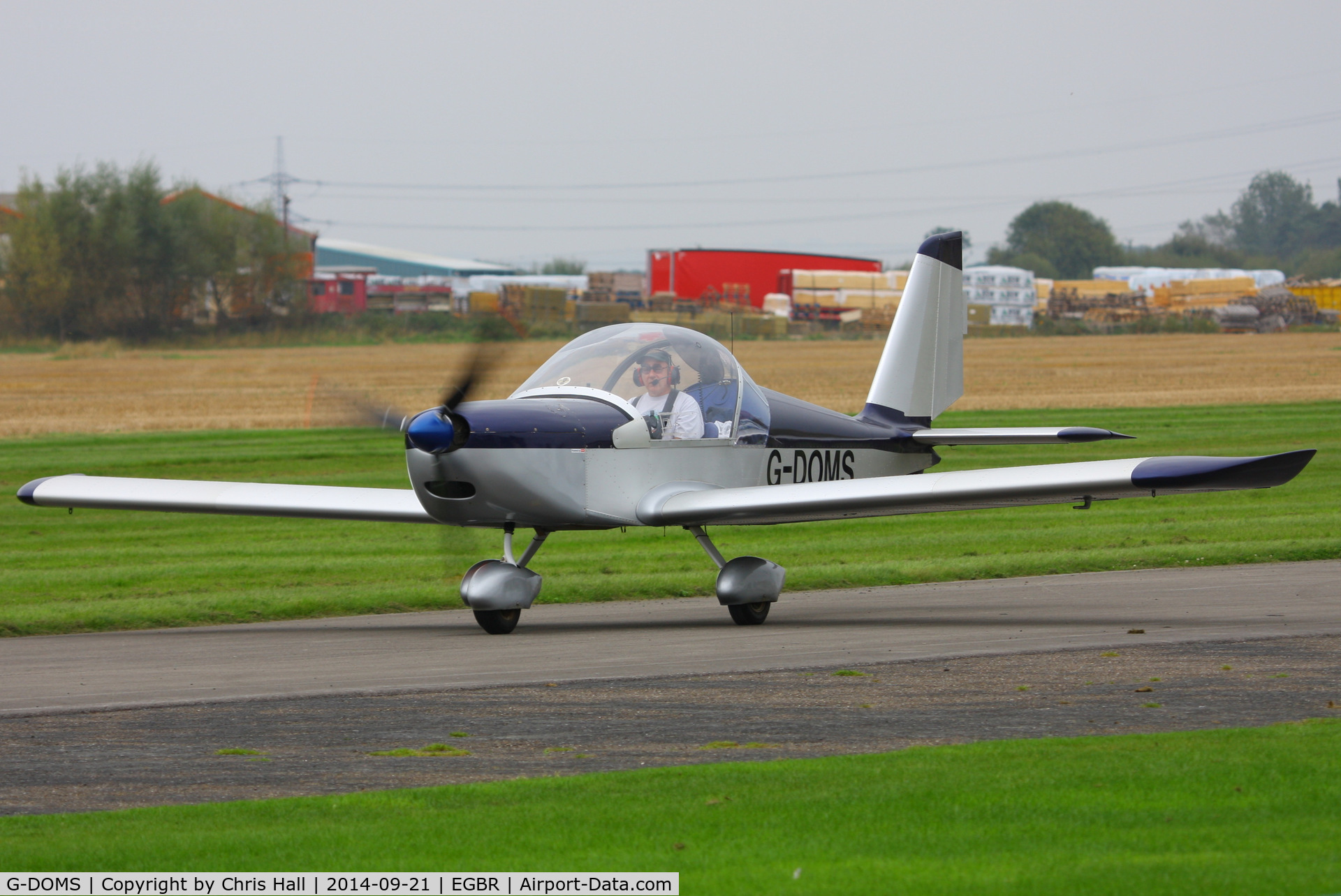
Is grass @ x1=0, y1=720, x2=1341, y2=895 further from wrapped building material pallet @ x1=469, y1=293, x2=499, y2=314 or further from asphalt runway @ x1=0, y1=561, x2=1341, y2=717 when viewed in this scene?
wrapped building material pallet @ x1=469, y1=293, x2=499, y2=314

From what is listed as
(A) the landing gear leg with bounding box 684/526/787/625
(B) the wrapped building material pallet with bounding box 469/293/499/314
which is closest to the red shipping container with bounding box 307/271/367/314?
(B) the wrapped building material pallet with bounding box 469/293/499/314

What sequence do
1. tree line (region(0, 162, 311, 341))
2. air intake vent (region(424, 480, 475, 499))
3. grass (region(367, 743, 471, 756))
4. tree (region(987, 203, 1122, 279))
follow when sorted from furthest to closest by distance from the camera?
tree (region(987, 203, 1122, 279))
tree line (region(0, 162, 311, 341))
air intake vent (region(424, 480, 475, 499))
grass (region(367, 743, 471, 756))

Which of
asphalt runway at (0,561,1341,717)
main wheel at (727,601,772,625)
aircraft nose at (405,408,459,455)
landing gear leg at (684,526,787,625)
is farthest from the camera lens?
main wheel at (727,601,772,625)

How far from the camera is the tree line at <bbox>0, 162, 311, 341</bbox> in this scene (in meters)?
74.8

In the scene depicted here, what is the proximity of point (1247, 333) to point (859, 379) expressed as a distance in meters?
42.3

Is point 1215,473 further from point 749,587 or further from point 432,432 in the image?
point 432,432

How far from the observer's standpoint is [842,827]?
19.7 ft

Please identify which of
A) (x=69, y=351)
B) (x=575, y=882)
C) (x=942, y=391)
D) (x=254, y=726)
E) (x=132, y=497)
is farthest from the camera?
(x=69, y=351)

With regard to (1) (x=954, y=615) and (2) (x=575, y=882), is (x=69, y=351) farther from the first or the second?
(2) (x=575, y=882)

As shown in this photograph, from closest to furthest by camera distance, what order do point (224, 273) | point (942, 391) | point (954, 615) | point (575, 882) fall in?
1. point (575, 882)
2. point (954, 615)
3. point (942, 391)
4. point (224, 273)

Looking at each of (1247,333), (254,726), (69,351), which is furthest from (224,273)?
(254,726)

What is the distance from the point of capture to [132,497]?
14.4m

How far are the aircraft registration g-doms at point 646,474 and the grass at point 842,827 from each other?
4.57m

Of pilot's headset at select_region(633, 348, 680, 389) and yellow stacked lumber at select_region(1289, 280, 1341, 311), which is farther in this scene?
yellow stacked lumber at select_region(1289, 280, 1341, 311)
